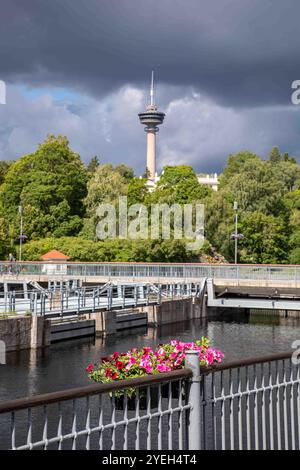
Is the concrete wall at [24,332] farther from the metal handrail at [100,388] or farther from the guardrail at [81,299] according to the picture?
the metal handrail at [100,388]

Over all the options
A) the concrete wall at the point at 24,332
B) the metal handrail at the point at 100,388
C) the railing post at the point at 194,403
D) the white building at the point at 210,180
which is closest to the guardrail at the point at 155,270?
the concrete wall at the point at 24,332

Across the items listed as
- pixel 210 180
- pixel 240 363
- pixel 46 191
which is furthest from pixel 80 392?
pixel 210 180

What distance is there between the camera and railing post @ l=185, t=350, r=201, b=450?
5.80 meters

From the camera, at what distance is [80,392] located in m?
5.03

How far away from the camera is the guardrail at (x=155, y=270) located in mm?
47812

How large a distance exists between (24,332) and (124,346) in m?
5.12

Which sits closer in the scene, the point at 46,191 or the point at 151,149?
the point at 46,191

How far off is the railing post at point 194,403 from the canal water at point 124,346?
15902mm

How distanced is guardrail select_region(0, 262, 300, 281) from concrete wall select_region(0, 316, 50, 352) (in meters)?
19.8

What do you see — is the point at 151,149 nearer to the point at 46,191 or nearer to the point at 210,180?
the point at 210,180

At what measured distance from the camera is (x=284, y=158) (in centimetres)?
13588
